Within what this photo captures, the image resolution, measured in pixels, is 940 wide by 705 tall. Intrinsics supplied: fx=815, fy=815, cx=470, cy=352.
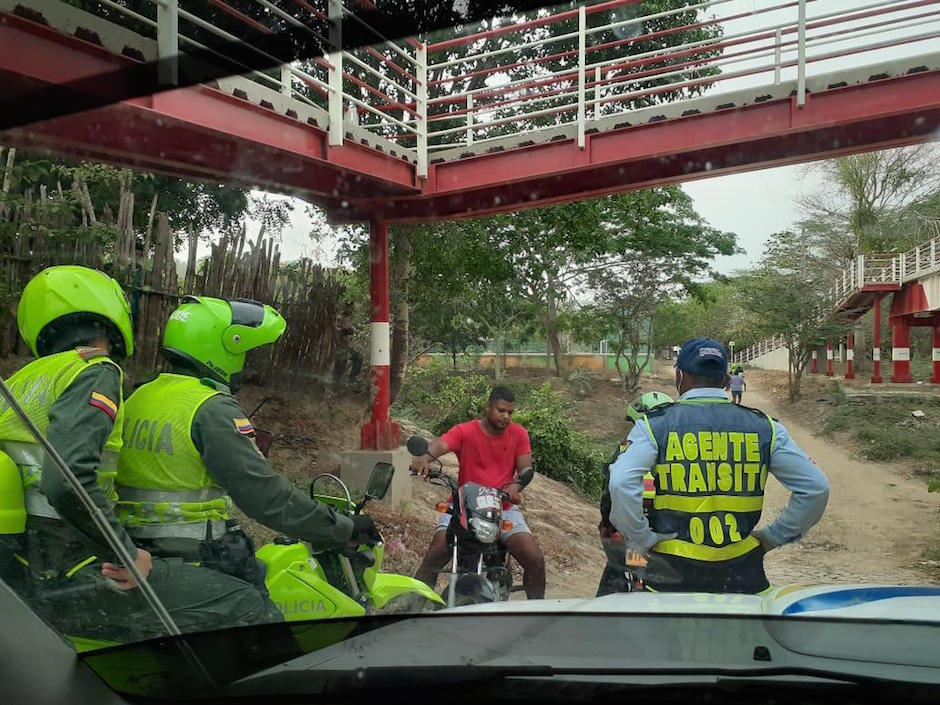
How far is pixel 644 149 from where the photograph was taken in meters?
2.01

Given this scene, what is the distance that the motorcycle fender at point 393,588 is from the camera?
5.90ft

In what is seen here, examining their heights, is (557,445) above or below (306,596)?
Answer: above

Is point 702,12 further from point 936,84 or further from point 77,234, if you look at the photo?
point 77,234

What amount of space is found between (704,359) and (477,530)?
124 centimetres

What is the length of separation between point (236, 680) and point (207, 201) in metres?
1.27

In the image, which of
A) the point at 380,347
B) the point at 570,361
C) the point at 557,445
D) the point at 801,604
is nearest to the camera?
the point at 801,604

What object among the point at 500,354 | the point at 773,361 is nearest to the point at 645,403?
the point at 773,361

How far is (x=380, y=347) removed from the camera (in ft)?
11.1

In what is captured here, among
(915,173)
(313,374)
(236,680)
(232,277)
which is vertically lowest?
(236,680)

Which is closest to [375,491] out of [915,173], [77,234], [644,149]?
[77,234]

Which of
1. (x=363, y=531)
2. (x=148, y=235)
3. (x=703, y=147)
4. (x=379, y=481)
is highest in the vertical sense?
(x=703, y=147)

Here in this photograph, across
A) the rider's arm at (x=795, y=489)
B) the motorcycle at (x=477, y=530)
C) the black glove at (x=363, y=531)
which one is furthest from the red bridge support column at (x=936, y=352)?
the black glove at (x=363, y=531)

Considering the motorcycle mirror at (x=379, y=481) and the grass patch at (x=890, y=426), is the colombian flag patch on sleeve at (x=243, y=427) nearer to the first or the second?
the motorcycle mirror at (x=379, y=481)

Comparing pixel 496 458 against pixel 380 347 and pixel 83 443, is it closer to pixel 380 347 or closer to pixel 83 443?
pixel 380 347
